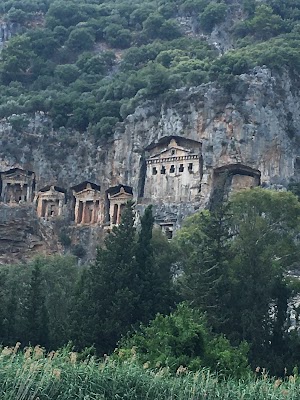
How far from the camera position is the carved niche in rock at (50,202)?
50969mm

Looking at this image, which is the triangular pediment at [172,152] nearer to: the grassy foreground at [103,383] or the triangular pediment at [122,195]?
the triangular pediment at [122,195]

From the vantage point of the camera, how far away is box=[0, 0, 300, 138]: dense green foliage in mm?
51250

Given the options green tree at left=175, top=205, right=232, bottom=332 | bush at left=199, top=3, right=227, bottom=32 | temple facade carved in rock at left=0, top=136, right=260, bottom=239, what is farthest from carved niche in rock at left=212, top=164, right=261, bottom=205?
bush at left=199, top=3, right=227, bottom=32

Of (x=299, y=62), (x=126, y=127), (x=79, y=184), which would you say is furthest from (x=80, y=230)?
(x=299, y=62)

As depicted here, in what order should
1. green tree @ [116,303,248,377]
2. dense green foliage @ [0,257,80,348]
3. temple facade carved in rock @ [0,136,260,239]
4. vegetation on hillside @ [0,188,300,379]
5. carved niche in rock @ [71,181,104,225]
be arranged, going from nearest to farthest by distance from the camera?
green tree @ [116,303,248,377]
vegetation on hillside @ [0,188,300,379]
dense green foliage @ [0,257,80,348]
temple facade carved in rock @ [0,136,260,239]
carved niche in rock @ [71,181,104,225]

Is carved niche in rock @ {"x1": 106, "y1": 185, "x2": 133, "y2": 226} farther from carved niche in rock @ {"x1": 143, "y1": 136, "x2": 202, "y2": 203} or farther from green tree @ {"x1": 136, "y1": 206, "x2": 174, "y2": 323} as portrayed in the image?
green tree @ {"x1": 136, "y1": 206, "x2": 174, "y2": 323}

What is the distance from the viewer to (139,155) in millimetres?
49125

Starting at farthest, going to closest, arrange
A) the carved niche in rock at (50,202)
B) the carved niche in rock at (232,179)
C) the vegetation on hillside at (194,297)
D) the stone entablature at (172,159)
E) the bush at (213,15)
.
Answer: the bush at (213,15)
the carved niche in rock at (50,202)
the stone entablature at (172,159)
the carved niche in rock at (232,179)
the vegetation on hillside at (194,297)

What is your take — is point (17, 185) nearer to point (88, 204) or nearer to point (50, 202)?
point (50, 202)

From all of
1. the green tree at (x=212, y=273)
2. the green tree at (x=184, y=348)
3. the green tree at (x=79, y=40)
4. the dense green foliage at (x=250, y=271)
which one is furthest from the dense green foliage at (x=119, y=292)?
the green tree at (x=79, y=40)

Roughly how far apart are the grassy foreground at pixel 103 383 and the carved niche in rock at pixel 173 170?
2978 cm

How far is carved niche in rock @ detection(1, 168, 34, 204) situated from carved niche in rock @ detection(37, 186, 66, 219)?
3.72 feet

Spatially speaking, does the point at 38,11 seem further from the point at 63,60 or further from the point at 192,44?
the point at 192,44

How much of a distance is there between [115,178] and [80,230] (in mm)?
3878
